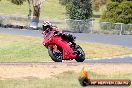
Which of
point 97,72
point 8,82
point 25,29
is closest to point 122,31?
point 25,29

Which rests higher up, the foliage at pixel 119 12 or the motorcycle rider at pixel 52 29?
the motorcycle rider at pixel 52 29

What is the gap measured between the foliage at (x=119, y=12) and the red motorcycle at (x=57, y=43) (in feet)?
113

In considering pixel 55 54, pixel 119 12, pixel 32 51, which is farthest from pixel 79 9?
pixel 55 54

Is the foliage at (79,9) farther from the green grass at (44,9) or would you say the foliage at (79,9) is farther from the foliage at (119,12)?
the green grass at (44,9)

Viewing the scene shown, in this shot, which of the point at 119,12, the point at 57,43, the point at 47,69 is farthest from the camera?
the point at 119,12

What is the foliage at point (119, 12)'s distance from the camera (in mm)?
52156

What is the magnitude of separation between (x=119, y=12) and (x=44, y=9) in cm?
5350

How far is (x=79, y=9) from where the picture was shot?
56906mm

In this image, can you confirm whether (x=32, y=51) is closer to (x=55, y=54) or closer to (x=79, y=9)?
(x=55, y=54)

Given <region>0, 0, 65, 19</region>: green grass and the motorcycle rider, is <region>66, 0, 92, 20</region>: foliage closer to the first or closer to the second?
<region>0, 0, 65, 19</region>: green grass

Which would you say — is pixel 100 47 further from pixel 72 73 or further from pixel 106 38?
pixel 72 73

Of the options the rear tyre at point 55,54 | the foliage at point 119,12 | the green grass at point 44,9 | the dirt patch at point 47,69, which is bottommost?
the green grass at point 44,9

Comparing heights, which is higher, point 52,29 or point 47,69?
point 52,29

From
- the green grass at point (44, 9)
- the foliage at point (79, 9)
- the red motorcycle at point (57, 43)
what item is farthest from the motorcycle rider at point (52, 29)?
the green grass at point (44, 9)
